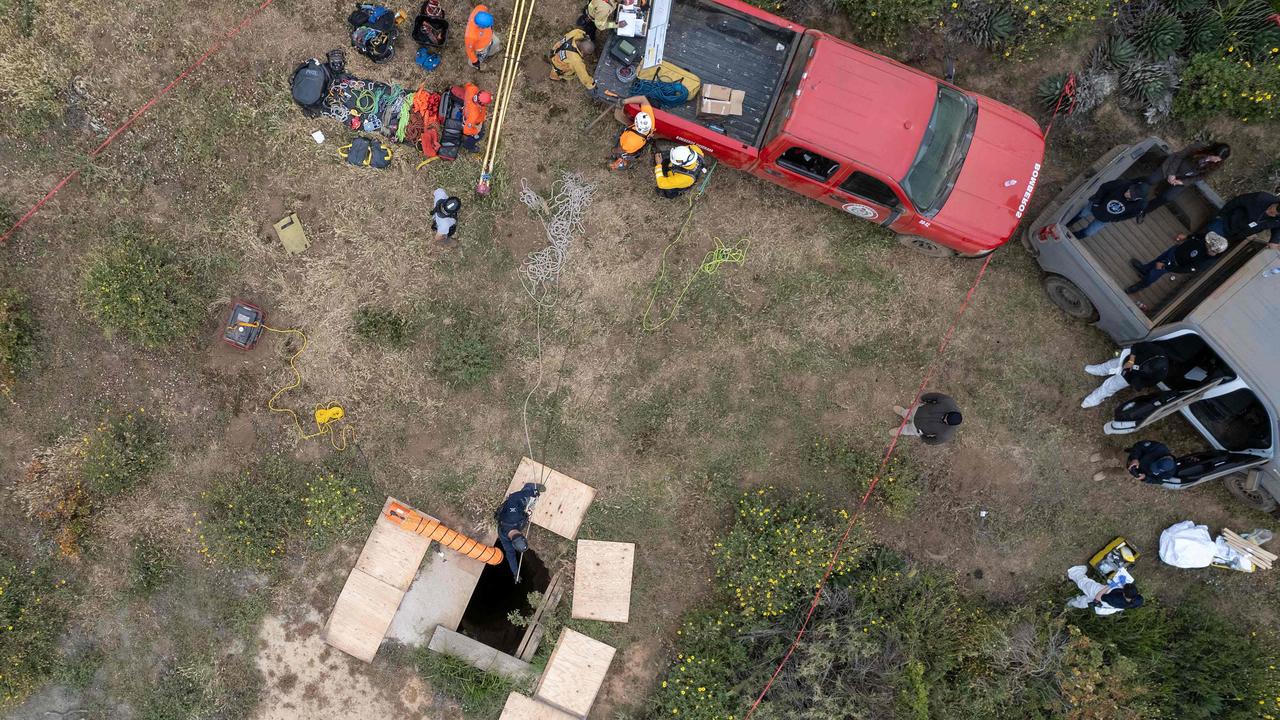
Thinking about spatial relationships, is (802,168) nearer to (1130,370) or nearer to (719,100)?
(719,100)

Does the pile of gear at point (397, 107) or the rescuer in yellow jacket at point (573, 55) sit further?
the pile of gear at point (397, 107)

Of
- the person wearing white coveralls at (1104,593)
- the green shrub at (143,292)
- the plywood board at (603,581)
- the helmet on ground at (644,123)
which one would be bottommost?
the plywood board at (603,581)

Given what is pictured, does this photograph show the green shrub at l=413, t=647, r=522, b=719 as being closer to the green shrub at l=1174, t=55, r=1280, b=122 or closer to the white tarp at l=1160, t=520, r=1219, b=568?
the white tarp at l=1160, t=520, r=1219, b=568

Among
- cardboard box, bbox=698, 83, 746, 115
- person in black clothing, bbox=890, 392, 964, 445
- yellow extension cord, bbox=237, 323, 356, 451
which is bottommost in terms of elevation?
yellow extension cord, bbox=237, 323, 356, 451

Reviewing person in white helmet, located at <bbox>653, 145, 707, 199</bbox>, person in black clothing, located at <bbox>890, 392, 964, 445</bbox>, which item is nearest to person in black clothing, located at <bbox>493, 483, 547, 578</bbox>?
person in white helmet, located at <bbox>653, 145, 707, 199</bbox>

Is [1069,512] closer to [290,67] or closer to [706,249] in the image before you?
[706,249]

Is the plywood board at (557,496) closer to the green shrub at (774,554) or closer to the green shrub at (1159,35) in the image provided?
the green shrub at (774,554)

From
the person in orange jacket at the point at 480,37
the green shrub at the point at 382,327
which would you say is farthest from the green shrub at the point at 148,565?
the person in orange jacket at the point at 480,37
